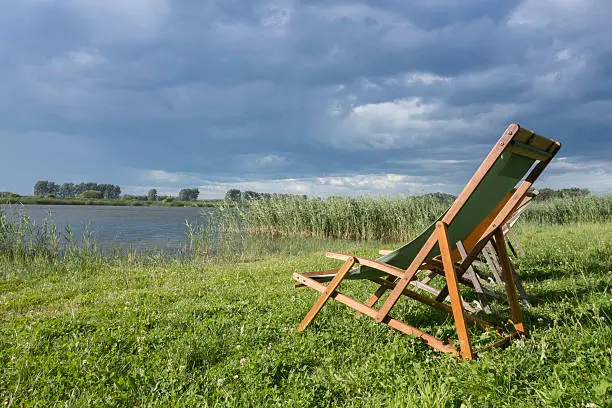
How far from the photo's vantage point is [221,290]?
534cm

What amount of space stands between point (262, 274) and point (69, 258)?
4.11 m

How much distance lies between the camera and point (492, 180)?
2898 millimetres

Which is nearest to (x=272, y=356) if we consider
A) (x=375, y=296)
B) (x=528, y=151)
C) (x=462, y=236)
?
(x=375, y=296)

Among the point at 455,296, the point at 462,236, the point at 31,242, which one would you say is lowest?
the point at 31,242

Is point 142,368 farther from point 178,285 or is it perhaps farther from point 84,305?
point 178,285

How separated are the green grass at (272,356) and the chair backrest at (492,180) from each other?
825 mm

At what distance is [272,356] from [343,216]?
11378 mm

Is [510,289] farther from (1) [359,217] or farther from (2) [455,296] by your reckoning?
(1) [359,217]

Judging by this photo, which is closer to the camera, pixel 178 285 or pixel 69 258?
pixel 178 285

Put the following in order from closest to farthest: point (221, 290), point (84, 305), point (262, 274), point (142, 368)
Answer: point (142, 368) < point (84, 305) < point (221, 290) < point (262, 274)

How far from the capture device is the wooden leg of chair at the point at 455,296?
2703 millimetres

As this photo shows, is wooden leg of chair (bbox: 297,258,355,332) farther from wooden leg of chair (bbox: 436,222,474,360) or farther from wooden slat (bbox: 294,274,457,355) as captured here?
wooden leg of chair (bbox: 436,222,474,360)

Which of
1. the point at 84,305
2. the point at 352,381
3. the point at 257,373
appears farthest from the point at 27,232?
the point at 352,381

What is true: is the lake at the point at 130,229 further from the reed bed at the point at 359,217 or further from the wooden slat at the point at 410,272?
the wooden slat at the point at 410,272
